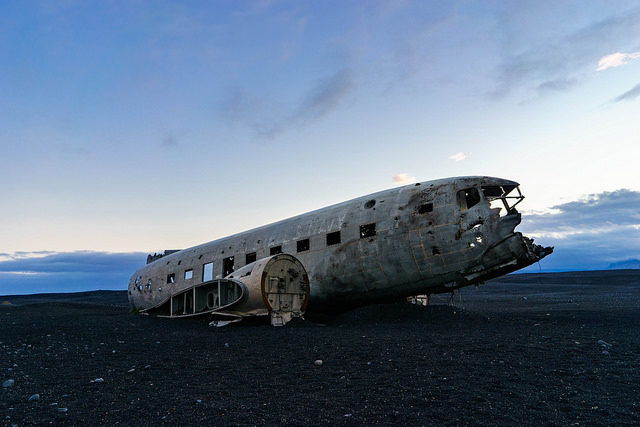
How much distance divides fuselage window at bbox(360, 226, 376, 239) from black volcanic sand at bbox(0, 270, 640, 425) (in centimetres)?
432

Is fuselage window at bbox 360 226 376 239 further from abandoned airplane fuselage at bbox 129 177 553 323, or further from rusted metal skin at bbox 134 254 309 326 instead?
rusted metal skin at bbox 134 254 309 326

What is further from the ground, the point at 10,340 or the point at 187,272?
the point at 187,272

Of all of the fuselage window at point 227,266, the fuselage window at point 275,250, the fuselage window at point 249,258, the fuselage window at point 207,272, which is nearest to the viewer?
the fuselage window at point 275,250

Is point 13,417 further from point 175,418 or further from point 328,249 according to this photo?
point 328,249

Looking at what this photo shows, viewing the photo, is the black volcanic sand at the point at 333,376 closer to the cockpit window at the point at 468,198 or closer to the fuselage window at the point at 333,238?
the cockpit window at the point at 468,198

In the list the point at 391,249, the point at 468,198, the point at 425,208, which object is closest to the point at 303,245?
the point at 391,249

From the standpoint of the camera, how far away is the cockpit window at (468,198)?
49.0ft

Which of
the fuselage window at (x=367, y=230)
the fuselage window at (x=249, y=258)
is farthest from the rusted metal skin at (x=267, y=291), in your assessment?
the fuselage window at (x=367, y=230)

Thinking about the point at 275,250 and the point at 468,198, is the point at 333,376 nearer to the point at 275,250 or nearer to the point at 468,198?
the point at 468,198

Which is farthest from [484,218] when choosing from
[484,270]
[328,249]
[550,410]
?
[550,410]

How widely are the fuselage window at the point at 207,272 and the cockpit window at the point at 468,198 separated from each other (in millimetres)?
14064

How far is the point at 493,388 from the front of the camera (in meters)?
6.20

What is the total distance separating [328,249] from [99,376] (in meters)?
10.9

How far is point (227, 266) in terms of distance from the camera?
2134cm
